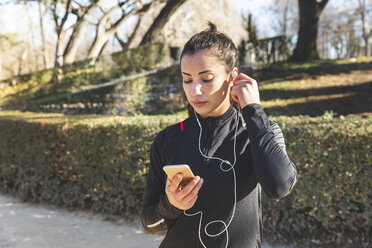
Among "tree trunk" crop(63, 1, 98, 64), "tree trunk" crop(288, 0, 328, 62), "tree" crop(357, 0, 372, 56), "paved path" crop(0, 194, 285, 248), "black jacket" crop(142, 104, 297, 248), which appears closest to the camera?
"black jacket" crop(142, 104, 297, 248)

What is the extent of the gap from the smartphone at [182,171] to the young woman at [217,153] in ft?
0.21

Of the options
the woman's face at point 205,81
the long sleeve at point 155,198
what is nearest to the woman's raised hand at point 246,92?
the woman's face at point 205,81

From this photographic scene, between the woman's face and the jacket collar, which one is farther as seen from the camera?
the jacket collar

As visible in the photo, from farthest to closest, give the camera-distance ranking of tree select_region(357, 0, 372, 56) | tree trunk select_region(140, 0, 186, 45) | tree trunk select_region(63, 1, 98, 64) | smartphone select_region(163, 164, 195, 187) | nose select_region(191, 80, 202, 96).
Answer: tree select_region(357, 0, 372, 56) < tree trunk select_region(63, 1, 98, 64) < tree trunk select_region(140, 0, 186, 45) < nose select_region(191, 80, 202, 96) < smartphone select_region(163, 164, 195, 187)

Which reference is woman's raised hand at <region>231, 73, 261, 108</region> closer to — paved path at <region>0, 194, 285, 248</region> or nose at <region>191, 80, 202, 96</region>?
nose at <region>191, 80, 202, 96</region>

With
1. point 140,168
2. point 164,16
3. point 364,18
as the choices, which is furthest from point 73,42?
point 364,18

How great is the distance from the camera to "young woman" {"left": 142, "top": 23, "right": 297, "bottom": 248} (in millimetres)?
1478

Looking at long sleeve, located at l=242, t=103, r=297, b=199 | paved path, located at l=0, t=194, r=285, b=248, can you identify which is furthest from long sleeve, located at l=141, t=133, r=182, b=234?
paved path, located at l=0, t=194, r=285, b=248

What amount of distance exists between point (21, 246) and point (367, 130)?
477cm

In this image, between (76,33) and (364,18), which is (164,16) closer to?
(76,33)

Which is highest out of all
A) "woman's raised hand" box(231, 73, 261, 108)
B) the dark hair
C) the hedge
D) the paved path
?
the dark hair

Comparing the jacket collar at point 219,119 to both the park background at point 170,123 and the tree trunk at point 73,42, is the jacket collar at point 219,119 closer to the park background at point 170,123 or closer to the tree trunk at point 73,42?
the park background at point 170,123

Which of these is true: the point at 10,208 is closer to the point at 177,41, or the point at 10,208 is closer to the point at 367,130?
the point at 367,130

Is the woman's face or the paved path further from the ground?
the woman's face
